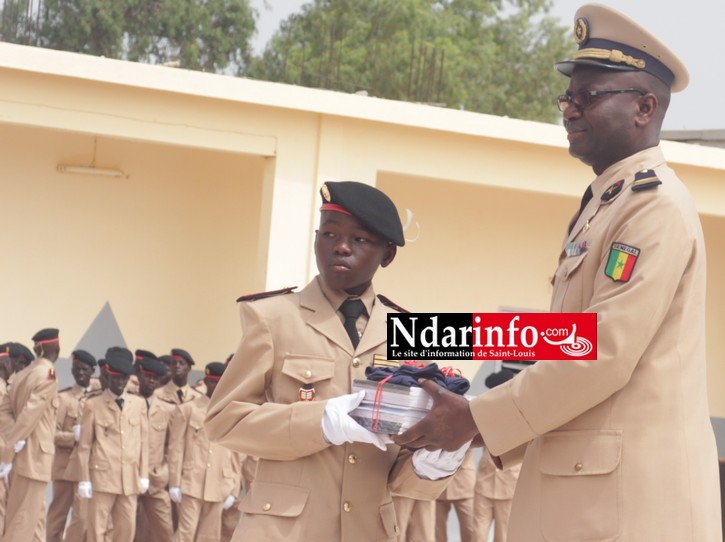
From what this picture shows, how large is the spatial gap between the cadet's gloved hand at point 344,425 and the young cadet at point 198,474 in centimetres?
827

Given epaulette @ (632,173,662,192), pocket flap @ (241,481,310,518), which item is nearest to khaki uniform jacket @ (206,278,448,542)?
pocket flap @ (241,481,310,518)

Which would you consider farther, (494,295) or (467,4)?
(467,4)

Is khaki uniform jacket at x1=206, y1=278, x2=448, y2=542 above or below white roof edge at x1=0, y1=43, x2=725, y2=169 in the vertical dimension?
below

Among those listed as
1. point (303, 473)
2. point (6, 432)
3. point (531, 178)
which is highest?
point (531, 178)

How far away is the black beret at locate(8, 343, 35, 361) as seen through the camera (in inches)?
470

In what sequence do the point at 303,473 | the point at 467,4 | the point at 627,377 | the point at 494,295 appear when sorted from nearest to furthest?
the point at 627,377 < the point at 303,473 < the point at 494,295 < the point at 467,4

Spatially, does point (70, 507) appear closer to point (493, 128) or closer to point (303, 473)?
point (493, 128)

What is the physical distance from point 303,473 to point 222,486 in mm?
8310

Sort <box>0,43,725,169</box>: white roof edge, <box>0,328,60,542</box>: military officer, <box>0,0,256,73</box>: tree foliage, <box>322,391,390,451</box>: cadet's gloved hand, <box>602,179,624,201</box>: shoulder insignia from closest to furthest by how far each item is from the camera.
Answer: <box>602,179,624,201</box>: shoulder insignia < <box>322,391,390,451</box>: cadet's gloved hand < <box>0,43,725,169</box>: white roof edge < <box>0,328,60,542</box>: military officer < <box>0,0,256,73</box>: tree foliage

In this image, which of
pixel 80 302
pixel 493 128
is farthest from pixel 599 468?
pixel 80 302

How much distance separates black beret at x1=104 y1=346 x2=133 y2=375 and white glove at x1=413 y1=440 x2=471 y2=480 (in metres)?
8.16

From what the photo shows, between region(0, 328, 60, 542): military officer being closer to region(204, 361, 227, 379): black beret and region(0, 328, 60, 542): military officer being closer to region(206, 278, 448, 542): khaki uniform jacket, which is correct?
region(204, 361, 227, 379): black beret

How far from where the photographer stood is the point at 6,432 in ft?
37.5

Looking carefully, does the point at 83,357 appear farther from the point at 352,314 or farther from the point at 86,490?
A: the point at 352,314
